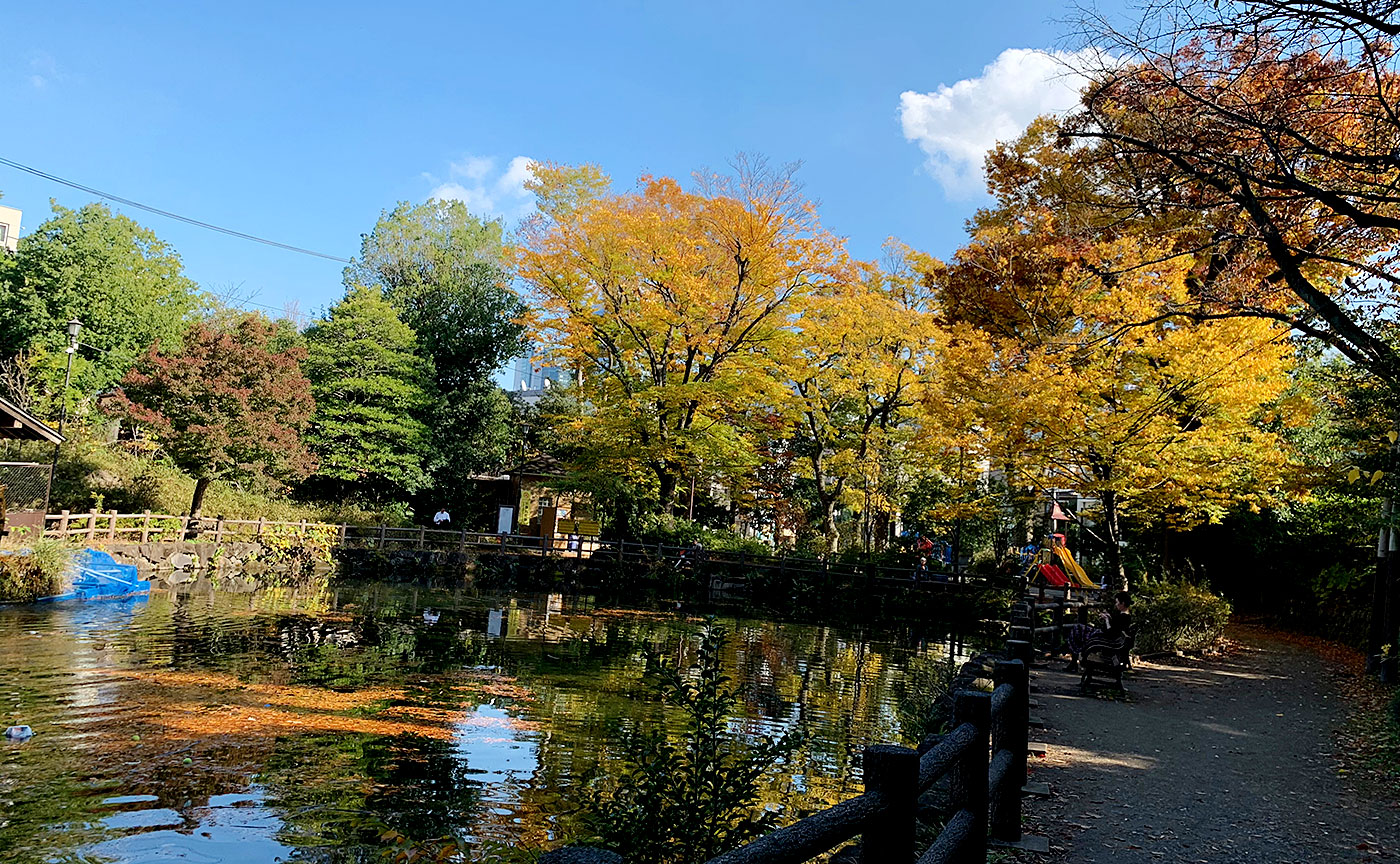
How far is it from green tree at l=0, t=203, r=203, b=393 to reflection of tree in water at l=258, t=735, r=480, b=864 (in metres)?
29.5

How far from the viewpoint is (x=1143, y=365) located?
44.0 feet

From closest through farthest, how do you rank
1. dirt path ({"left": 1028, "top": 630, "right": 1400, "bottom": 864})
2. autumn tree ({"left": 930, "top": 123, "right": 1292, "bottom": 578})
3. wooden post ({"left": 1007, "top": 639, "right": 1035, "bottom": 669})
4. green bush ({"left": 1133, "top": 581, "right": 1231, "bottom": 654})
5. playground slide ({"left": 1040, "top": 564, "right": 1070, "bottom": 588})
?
1. dirt path ({"left": 1028, "top": 630, "right": 1400, "bottom": 864})
2. wooden post ({"left": 1007, "top": 639, "right": 1035, "bottom": 669})
3. autumn tree ({"left": 930, "top": 123, "right": 1292, "bottom": 578})
4. green bush ({"left": 1133, "top": 581, "right": 1231, "bottom": 654})
5. playground slide ({"left": 1040, "top": 564, "right": 1070, "bottom": 588})

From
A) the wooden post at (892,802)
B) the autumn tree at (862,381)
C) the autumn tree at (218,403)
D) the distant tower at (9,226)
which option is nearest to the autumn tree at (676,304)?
the autumn tree at (862,381)

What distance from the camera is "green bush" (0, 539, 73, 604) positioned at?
48.4ft

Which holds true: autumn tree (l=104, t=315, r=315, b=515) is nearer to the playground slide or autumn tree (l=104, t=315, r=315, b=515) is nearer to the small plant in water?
the playground slide

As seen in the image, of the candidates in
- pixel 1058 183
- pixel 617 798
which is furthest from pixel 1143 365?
pixel 617 798

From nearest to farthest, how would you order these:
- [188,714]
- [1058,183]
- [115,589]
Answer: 1. [188,714]
2. [1058,183]
3. [115,589]

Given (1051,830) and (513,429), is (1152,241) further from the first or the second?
(513,429)

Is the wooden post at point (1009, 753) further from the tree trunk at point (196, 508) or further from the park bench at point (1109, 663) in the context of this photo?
the tree trunk at point (196, 508)

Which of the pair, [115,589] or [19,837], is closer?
[19,837]

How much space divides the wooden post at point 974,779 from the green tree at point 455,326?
30474mm

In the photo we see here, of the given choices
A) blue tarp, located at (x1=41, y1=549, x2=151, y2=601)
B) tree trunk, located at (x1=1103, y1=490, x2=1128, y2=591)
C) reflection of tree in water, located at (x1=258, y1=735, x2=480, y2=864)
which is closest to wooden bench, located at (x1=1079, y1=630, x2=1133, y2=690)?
tree trunk, located at (x1=1103, y1=490, x2=1128, y2=591)

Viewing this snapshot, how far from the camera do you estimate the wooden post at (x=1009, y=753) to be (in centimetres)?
483

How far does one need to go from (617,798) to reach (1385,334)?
28.6 ft
